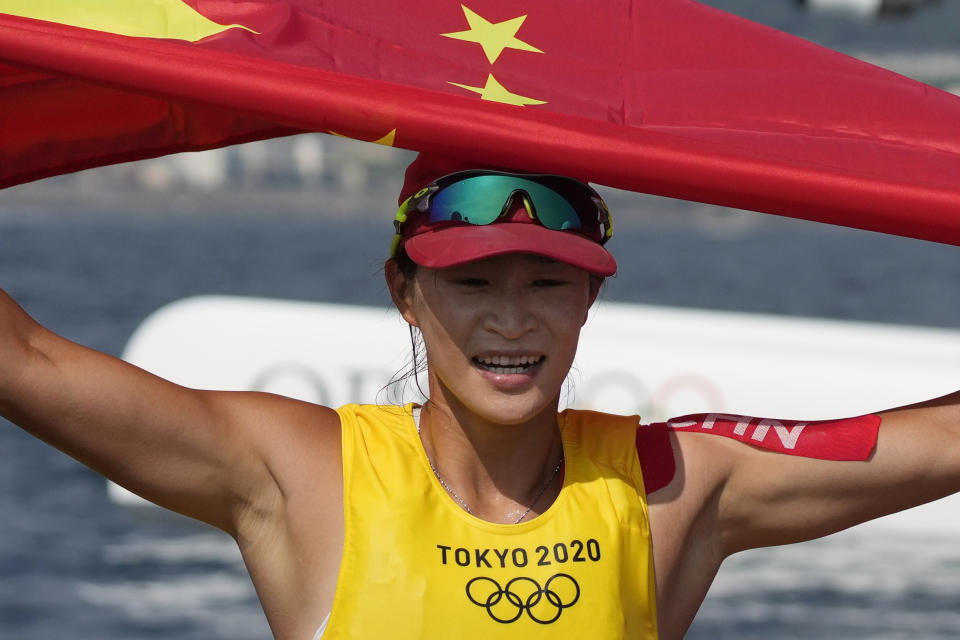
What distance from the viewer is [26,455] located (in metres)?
18.5

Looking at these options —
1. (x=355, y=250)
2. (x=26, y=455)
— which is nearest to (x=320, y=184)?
(x=355, y=250)

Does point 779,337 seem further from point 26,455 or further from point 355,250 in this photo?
point 355,250

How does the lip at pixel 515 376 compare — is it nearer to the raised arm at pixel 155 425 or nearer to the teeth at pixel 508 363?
the teeth at pixel 508 363

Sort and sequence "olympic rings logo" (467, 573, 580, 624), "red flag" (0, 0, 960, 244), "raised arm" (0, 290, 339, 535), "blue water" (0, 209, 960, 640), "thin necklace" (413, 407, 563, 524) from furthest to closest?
"blue water" (0, 209, 960, 640), "thin necklace" (413, 407, 563, 524), "olympic rings logo" (467, 573, 580, 624), "red flag" (0, 0, 960, 244), "raised arm" (0, 290, 339, 535)

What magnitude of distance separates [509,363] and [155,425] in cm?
64

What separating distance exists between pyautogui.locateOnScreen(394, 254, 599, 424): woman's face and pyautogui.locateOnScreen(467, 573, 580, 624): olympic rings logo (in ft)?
1.01

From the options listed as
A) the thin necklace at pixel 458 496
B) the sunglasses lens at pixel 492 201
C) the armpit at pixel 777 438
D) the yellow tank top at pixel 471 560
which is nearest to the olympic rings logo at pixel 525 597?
the yellow tank top at pixel 471 560

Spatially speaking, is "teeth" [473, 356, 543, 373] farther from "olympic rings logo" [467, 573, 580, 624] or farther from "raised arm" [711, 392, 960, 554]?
"raised arm" [711, 392, 960, 554]

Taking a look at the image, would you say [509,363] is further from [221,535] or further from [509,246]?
[221,535]

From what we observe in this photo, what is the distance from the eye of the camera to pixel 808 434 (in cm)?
299

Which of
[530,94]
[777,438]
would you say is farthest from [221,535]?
[530,94]

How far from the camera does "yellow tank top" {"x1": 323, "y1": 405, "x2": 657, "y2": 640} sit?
2.75 meters

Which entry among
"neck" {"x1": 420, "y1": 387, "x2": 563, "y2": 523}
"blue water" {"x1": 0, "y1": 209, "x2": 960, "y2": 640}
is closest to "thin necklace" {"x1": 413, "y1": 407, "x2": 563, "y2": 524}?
"neck" {"x1": 420, "y1": 387, "x2": 563, "y2": 523}

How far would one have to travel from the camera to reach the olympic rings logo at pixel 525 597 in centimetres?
277
